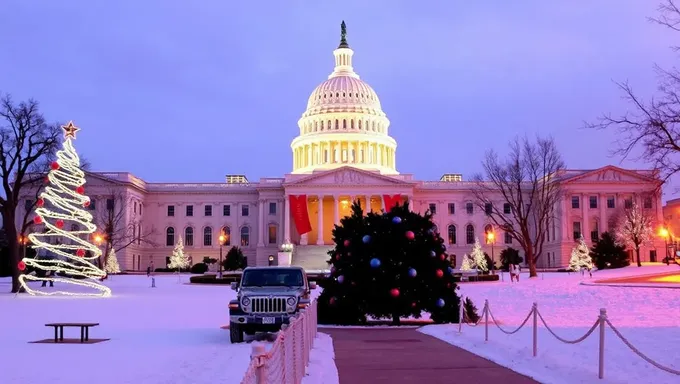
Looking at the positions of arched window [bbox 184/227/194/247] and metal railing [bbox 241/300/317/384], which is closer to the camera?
metal railing [bbox 241/300/317/384]

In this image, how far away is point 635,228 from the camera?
84.9 metres

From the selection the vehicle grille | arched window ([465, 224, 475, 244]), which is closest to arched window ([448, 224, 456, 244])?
arched window ([465, 224, 475, 244])

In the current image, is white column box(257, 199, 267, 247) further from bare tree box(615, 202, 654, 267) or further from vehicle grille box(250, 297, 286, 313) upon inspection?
vehicle grille box(250, 297, 286, 313)

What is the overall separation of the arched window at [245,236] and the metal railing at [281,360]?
97.4 metres

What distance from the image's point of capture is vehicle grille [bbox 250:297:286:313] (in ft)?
66.6

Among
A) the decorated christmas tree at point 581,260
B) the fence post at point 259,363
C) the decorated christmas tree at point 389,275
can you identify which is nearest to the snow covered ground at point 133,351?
the decorated christmas tree at point 389,275

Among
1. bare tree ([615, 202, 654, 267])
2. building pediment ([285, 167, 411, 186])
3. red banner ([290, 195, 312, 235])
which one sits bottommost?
bare tree ([615, 202, 654, 267])

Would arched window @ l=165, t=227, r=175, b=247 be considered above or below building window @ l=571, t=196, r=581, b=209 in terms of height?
below

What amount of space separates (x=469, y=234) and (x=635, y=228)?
3010 cm

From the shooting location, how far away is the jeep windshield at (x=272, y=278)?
22.0 meters

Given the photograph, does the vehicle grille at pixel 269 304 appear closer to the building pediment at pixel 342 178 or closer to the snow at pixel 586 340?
the snow at pixel 586 340

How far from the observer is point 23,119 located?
45.8m

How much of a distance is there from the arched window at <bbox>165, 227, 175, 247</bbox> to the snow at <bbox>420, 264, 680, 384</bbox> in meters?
80.3

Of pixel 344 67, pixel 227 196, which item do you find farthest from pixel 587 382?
pixel 344 67
